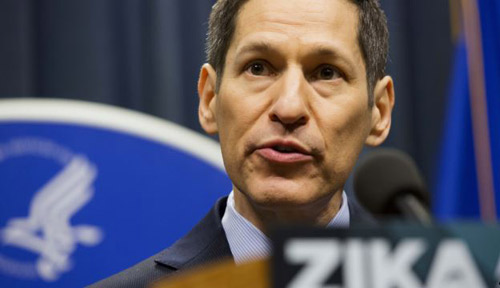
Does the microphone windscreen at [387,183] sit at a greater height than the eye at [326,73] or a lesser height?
lesser

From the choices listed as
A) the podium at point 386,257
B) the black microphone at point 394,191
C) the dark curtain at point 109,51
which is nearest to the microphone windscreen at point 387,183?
the black microphone at point 394,191

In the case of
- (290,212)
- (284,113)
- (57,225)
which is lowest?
(57,225)

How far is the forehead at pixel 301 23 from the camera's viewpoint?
0.98m

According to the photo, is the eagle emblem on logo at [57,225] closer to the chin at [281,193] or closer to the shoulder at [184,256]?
the shoulder at [184,256]

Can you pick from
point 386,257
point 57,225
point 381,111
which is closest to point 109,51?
point 57,225

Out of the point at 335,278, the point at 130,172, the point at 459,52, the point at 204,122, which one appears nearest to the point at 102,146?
the point at 130,172

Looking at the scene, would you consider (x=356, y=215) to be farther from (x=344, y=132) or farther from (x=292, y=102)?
(x=292, y=102)

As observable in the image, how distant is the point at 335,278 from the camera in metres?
0.46

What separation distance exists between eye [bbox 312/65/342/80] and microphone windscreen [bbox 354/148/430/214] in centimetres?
46

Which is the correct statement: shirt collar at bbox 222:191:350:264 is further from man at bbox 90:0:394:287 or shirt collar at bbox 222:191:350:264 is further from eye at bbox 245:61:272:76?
eye at bbox 245:61:272:76

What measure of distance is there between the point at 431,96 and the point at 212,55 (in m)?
1.78

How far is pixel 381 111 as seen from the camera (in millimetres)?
1157

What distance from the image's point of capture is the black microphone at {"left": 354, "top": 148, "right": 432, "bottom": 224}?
1.39 metres

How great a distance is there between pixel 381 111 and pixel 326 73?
0.68 ft
